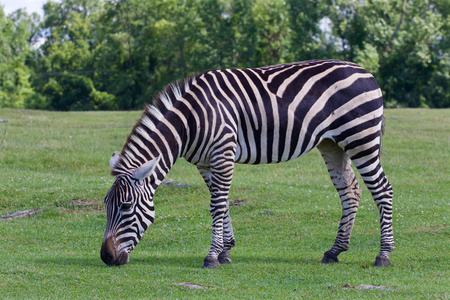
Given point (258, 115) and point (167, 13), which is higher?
point (167, 13)

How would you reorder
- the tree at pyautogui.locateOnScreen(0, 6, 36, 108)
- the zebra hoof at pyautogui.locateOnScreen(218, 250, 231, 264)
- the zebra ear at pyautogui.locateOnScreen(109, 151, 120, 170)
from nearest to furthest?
1. the zebra ear at pyautogui.locateOnScreen(109, 151, 120, 170)
2. the zebra hoof at pyautogui.locateOnScreen(218, 250, 231, 264)
3. the tree at pyautogui.locateOnScreen(0, 6, 36, 108)

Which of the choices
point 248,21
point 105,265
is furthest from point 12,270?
point 248,21

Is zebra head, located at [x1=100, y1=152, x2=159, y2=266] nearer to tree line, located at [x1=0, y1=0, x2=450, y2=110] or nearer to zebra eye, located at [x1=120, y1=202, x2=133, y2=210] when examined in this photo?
zebra eye, located at [x1=120, y1=202, x2=133, y2=210]

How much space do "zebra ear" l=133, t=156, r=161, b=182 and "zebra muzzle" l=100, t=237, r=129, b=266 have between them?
0.93 m

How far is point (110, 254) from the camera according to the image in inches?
290

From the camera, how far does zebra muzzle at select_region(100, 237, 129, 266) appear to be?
7.36 meters

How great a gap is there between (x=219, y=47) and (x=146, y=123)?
2248 inches

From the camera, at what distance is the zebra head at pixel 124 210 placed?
737 centimetres

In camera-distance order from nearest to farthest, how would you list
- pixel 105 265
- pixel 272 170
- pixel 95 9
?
pixel 105 265 → pixel 272 170 → pixel 95 9

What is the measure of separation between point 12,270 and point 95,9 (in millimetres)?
94806

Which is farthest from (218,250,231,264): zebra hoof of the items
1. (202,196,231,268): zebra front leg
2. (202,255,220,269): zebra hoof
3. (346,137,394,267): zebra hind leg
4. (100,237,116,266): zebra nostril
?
(346,137,394,267): zebra hind leg

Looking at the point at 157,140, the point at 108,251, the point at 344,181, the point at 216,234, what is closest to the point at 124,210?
the point at 108,251

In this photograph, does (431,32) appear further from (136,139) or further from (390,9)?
(136,139)

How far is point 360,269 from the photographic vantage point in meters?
8.04
